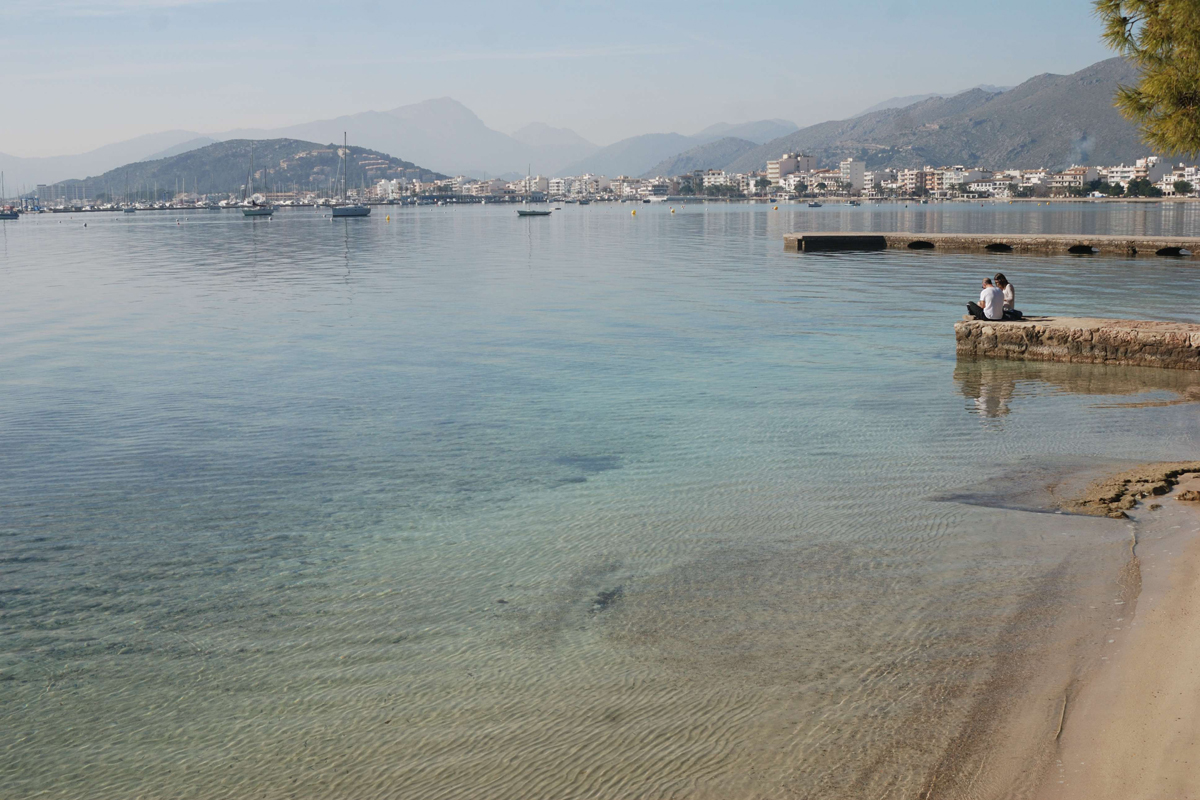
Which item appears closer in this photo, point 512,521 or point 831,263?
point 512,521

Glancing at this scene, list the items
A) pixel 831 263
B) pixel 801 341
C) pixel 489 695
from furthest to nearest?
pixel 831 263 → pixel 801 341 → pixel 489 695

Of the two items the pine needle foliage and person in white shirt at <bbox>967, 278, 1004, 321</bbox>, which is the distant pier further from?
the pine needle foliage

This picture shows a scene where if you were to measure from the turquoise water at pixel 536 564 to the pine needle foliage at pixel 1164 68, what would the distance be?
4025 mm

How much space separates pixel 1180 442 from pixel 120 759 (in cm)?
1282

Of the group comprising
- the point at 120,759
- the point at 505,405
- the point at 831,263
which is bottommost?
the point at 120,759

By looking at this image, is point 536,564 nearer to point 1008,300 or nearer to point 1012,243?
point 1008,300

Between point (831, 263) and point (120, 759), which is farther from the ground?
point (831, 263)

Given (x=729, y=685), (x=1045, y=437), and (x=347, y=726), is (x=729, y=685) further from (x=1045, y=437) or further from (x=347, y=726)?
(x=1045, y=437)

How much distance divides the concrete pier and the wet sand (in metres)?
44.6

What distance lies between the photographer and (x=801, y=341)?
2241 centimetres

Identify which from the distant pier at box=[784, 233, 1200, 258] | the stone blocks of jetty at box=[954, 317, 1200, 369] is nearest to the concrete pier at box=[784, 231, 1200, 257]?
the distant pier at box=[784, 233, 1200, 258]

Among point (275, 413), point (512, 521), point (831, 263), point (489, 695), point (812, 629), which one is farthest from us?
point (831, 263)

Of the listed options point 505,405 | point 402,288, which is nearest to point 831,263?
point 402,288

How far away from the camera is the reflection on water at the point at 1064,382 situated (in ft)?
50.4
